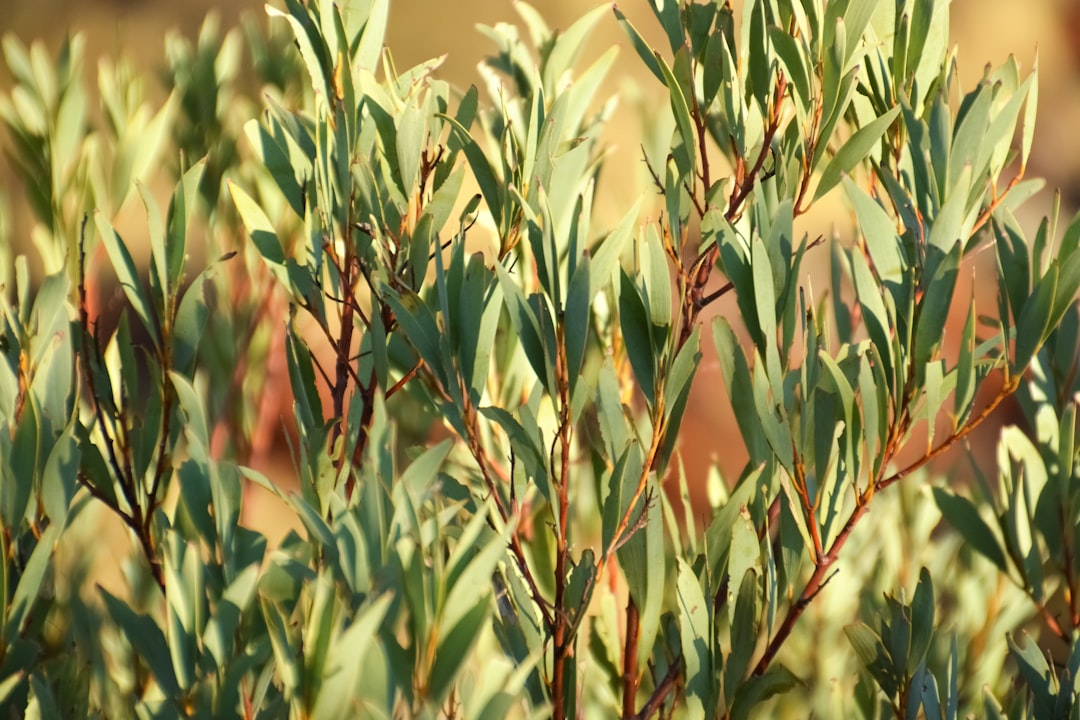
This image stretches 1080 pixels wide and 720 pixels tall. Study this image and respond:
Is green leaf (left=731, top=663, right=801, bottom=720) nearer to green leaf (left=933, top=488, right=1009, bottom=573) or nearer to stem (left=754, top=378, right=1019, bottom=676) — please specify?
stem (left=754, top=378, right=1019, bottom=676)

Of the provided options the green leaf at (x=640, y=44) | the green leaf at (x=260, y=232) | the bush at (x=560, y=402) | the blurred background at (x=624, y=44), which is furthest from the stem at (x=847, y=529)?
the blurred background at (x=624, y=44)

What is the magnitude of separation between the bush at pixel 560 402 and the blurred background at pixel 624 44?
4.38 feet

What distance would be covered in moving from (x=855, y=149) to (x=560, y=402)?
0.20m

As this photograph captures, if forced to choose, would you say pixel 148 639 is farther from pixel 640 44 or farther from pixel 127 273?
pixel 640 44

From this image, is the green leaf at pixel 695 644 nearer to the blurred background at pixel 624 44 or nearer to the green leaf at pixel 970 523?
the green leaf at pixel 970 523

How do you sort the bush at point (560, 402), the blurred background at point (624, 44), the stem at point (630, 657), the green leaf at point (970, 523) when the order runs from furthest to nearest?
the blurred background at point (624, 44) → the green leaf at point (970, 523) → the stem at point (630, 657) → the bush at point (560, 402)

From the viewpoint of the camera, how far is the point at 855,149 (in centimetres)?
55

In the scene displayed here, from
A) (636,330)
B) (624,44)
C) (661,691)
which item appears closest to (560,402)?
(636,330)

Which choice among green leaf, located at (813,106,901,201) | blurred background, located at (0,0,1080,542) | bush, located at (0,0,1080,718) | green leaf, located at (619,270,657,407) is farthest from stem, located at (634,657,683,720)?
blurred background, located at (0,0,1080,542)

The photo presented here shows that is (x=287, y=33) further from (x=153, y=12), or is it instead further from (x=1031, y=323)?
(x=153, y=12)

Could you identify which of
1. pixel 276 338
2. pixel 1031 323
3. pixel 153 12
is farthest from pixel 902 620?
pixel 153 12

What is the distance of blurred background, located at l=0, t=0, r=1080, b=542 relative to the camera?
200 cm

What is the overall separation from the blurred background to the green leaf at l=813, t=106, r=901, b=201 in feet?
4.58

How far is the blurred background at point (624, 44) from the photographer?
6.57 feet
